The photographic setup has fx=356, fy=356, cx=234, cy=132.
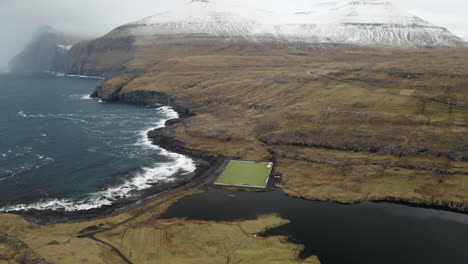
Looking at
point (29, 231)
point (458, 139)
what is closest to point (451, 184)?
point (458, 139)

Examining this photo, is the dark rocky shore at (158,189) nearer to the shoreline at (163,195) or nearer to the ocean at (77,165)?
the shoreline at (163,195)

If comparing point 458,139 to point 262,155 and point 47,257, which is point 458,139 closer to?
point 262,155

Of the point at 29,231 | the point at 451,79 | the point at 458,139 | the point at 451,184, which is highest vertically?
the point at 451,79

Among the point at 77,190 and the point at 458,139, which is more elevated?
the point at 458,139

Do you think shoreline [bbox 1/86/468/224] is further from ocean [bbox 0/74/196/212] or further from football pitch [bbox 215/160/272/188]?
football pitch [bbox 215/160/272/188]

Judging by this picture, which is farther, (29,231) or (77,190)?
(77,190)

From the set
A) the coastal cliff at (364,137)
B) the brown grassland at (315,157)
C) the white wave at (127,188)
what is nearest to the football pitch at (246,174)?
the coastal cliff at (364,137)
